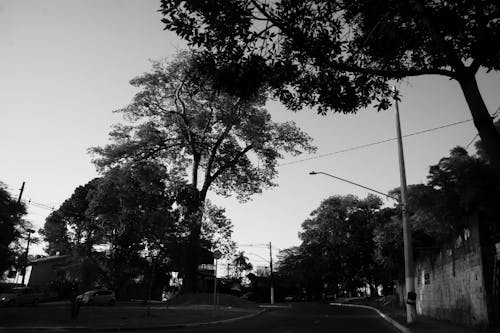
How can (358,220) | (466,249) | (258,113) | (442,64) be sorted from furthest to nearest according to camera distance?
1. (358,220)
2. (258,113)
3. (466,249)
4. (442,64)

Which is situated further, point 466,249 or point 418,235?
point 418,235

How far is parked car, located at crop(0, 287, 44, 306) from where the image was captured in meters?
35.6

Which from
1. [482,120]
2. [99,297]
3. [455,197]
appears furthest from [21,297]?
[482,120]

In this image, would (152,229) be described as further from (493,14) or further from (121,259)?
(493,14)

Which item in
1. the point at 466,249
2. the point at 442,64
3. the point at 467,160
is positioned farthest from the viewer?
the point at 467,160

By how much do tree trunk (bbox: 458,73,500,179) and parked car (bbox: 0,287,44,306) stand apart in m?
39.2

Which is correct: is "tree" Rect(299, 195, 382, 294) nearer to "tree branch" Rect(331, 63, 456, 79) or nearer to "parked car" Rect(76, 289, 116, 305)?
"parked car" Rect(76, 289, 116, 305)

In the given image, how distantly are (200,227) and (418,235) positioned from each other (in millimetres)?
17947

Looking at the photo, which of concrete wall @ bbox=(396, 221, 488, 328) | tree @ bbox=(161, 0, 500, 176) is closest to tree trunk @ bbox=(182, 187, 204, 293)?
concrete wall @ bbox=(396, 221, 488, 328)

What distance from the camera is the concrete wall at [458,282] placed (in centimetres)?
1503

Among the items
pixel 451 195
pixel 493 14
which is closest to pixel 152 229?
pixel 451 195

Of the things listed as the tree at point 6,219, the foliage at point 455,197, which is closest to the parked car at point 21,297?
the tree at point 6,219

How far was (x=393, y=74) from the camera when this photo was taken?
8.85 m

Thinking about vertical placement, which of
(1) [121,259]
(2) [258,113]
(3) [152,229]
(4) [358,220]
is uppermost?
(2) [258,113]
